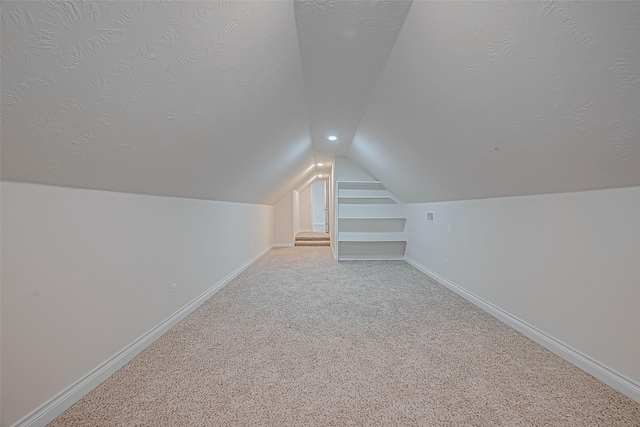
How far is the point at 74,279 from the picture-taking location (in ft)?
4.67

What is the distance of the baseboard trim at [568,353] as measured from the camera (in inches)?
57.5

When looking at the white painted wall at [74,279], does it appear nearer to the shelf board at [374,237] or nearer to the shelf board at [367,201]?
the shelf board at [374,237]

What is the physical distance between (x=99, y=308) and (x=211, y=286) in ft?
5.43

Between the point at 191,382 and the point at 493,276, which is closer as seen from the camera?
the point at 191,382

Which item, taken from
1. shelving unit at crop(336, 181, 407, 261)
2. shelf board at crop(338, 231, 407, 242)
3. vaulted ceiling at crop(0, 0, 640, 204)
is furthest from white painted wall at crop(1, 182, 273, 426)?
shelving unit at crop(336, 181, 407, 261)

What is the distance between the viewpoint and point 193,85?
1.41 meters

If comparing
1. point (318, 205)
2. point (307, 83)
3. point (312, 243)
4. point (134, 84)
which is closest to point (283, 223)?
point (312, 243)

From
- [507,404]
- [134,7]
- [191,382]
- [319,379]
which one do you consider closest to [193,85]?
[134,7]

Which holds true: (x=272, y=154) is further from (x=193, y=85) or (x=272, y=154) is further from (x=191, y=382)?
(x=191, y=382)

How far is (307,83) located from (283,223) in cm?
537

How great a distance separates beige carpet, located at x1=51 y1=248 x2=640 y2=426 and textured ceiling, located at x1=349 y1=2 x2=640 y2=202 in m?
1.17

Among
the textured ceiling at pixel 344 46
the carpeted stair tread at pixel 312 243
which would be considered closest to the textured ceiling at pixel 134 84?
the textured ceiling at pixel 344 46

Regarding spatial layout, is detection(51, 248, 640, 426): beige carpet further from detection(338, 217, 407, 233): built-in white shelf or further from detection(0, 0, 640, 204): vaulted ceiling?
detection(338, 217, 407, 233): built-in white shelf

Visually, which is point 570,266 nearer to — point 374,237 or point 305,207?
point 374,237
